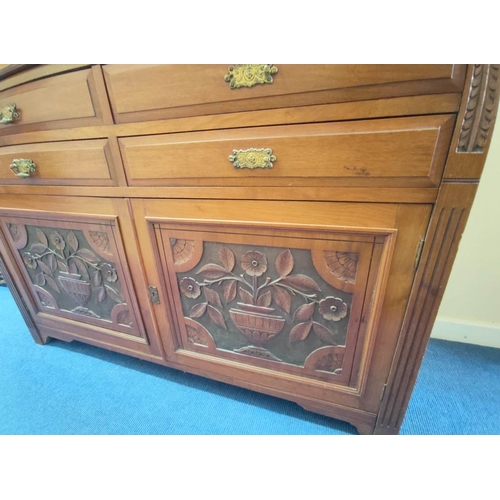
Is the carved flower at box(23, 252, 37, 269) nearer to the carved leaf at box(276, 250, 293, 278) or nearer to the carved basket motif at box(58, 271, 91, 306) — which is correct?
the carved basket motif at box(58, 271, 91, 306)

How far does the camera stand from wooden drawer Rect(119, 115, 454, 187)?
37 centimetres

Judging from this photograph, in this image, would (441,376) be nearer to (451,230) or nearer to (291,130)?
(451,230)

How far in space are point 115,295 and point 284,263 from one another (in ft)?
1.82

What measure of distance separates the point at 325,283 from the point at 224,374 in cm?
42

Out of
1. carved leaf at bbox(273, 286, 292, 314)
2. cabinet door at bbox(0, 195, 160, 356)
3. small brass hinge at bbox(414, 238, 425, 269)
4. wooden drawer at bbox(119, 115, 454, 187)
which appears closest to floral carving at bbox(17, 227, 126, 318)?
cabinet door at bbox(0, 195, 160, 356)

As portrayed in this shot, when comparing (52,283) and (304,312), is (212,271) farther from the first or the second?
(52,283)

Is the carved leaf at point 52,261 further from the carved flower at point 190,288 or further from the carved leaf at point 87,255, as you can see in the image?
the carved flower at point 190,288

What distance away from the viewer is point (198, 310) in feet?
2.14

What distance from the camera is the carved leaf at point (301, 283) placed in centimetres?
52

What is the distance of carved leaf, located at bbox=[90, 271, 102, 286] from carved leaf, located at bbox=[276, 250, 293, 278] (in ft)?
1.84

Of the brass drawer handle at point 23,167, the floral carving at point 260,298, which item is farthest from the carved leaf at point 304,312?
the brass drawer handle at point 23,167

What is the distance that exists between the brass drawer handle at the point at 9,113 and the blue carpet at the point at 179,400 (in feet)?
2.72

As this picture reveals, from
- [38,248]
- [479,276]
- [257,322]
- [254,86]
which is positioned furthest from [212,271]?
[479,276]

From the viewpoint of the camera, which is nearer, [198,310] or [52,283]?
[198,310]
